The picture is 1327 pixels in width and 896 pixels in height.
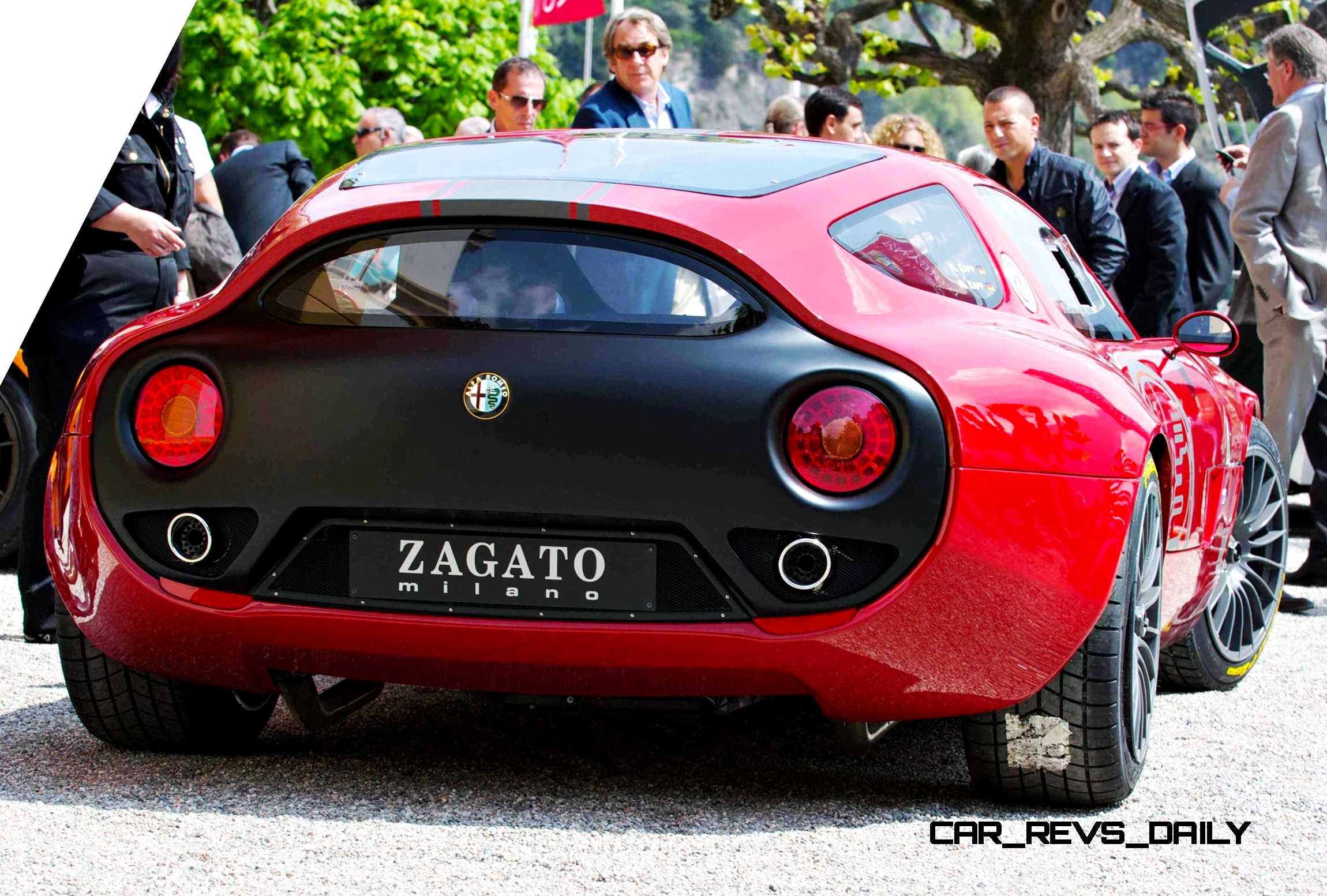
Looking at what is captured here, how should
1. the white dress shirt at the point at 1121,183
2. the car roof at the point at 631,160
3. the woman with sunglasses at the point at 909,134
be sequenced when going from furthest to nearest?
the woman with sunglasses at the point at 909,134 → the white dress shirt at the point at 1121,183 → the car roof at the point at 631,160

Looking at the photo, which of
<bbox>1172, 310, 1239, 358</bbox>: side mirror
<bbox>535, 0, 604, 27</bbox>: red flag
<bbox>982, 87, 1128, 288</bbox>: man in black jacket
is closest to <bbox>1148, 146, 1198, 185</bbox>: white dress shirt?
<bbox>982, 87, 1128, 288</bbox>: man in black jacket

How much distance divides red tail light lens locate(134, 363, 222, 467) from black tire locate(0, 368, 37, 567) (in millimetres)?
3831

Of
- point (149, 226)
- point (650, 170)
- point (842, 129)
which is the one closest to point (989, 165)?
point (842, 129)

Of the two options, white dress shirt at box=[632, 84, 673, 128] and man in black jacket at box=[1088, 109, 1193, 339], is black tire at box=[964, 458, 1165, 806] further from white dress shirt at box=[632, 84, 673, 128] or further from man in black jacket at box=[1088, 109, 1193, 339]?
man in black jacket at box=[1088, 109, 1193, 339]

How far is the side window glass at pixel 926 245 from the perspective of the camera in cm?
359

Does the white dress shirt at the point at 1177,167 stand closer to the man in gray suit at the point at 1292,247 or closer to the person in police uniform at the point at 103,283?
the man in gray suit at the point at 1292,247

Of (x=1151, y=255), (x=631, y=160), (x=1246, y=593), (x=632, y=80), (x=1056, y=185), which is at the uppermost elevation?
(x=631, y=160)

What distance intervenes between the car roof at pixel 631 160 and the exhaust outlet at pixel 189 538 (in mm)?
742

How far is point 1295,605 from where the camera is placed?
22.5 ft

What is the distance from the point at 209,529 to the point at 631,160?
A: 1116mm

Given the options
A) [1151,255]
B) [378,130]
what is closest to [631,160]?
[1151,255]

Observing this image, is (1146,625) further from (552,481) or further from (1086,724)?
(552,481)

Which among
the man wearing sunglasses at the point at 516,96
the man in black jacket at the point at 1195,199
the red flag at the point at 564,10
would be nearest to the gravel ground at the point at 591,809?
the man wearing sunglasses at the point at 516,96

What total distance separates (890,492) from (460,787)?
1.09 m
